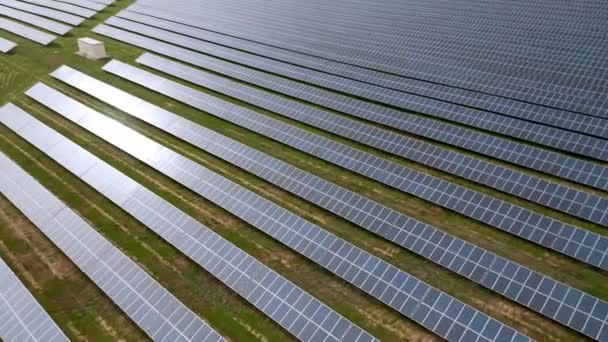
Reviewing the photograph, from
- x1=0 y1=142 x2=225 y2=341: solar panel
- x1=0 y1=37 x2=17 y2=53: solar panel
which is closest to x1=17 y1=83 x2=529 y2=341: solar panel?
x1=0 y1=142 x2=225 y2=341: solar panel

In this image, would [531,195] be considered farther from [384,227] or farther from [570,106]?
[570,106]

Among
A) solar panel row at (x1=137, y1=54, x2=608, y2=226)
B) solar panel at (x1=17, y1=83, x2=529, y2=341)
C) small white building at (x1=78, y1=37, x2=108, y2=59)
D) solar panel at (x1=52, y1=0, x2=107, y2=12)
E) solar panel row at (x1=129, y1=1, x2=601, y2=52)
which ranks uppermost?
solar panel row at (x1=129, y1=1, x2=601, y2=52)

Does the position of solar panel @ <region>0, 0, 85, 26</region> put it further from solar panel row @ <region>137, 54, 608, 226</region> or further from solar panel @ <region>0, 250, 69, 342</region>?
solar panel @ <region>0, 250, 69, 342</region>

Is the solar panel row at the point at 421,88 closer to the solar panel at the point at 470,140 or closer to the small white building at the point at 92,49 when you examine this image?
the solar panel at the point at 470,140

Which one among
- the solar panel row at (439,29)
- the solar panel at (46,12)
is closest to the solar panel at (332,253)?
the solar panel row at (439,29)

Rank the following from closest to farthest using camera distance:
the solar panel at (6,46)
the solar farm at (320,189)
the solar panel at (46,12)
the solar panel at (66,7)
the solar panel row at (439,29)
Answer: the solar farm at (320,189), the solar panel row at (439,29), the solar panel at (6,46), the solar panel at (46,12), the solar panel at (66,7)

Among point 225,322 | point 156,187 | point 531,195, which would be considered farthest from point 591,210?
point 156,187

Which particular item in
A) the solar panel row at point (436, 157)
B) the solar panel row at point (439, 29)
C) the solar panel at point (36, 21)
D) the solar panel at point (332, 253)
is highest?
the solar panel row at point (439, 29)
